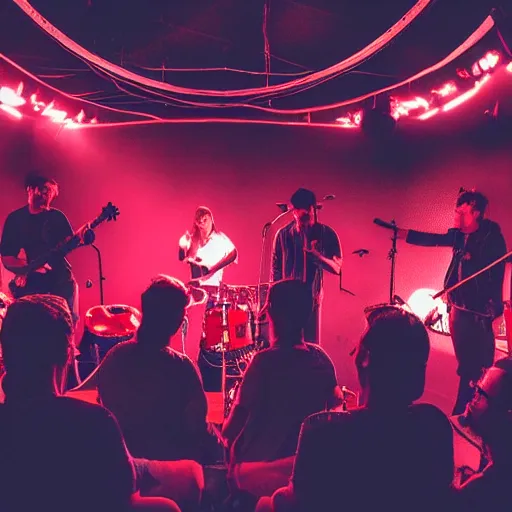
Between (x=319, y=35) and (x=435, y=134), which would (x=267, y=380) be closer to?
(x=435, y=134)

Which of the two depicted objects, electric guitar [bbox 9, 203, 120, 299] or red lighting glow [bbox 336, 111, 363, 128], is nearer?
electric guitar [bbox 9, 203, 120, 299]

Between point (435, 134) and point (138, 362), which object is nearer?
point (138, 362)

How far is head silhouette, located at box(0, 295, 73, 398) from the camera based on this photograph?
1.66 m

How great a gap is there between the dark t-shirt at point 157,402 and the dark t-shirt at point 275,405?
0.21 metres

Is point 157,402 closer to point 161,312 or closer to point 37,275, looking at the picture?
point 161,312

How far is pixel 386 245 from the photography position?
6906 mm

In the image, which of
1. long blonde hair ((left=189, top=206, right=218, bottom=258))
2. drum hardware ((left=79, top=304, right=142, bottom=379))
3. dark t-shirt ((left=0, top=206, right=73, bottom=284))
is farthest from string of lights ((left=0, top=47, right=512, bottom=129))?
→ drum hardware ((left=79, top=304, right=142, bottom=379))

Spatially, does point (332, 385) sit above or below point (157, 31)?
below

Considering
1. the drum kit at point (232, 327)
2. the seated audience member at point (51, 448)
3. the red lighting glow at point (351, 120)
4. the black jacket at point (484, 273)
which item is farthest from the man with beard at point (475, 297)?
the seated audience member at point (51, 448)

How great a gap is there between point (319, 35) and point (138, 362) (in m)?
5.67

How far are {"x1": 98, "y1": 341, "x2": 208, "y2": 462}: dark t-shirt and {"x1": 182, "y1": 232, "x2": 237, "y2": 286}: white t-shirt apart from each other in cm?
411

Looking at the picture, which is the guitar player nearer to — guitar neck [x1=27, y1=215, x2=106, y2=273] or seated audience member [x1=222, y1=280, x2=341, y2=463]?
guitar neck [x1=27, y1=215, x2=106, y2=273]

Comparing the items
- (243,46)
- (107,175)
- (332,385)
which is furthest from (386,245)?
(332,385)

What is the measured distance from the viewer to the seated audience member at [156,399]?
2.29 meters
